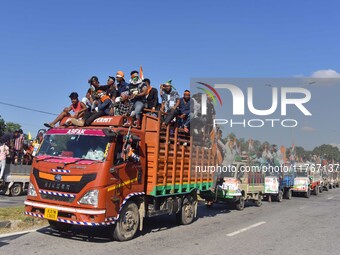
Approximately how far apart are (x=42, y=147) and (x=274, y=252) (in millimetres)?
5313

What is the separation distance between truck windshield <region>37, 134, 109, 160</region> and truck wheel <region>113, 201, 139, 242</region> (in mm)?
1337

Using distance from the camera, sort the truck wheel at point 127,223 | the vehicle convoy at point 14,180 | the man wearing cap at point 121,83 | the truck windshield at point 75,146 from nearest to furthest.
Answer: the truck windshield at point 75,146
the truck wheel at point 127,223
the man wearing cap at point 121,83
the vehicle convoy at point 14,180

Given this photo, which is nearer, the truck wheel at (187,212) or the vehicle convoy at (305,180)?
the truck wheel at (187,212)

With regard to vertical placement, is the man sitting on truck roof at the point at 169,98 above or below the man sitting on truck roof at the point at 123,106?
above

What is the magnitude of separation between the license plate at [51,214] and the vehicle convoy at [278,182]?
41.8 ft

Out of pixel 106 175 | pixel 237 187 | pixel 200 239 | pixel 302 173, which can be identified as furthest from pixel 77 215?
pixel 302 173

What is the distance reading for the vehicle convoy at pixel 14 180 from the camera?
1490 cm

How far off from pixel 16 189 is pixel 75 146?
8.92 meters

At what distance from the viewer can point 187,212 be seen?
35.0 feet

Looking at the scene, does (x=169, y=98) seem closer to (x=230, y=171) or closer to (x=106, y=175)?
(x=106, y=175)

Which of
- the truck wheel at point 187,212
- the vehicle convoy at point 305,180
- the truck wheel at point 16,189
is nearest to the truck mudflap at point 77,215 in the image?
the truck wheel at point 187,212

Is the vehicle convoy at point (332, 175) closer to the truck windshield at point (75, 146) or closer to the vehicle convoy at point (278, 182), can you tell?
the vehicle convoy at point (278, 182)

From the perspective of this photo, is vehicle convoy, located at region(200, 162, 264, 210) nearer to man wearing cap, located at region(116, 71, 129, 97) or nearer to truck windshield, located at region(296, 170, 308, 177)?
man wearing cap, located at region(116, 71, 129, 97)

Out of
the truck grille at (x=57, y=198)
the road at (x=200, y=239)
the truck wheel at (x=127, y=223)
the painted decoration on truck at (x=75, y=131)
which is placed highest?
the painted decoration on truck at (x=75, y=131)
